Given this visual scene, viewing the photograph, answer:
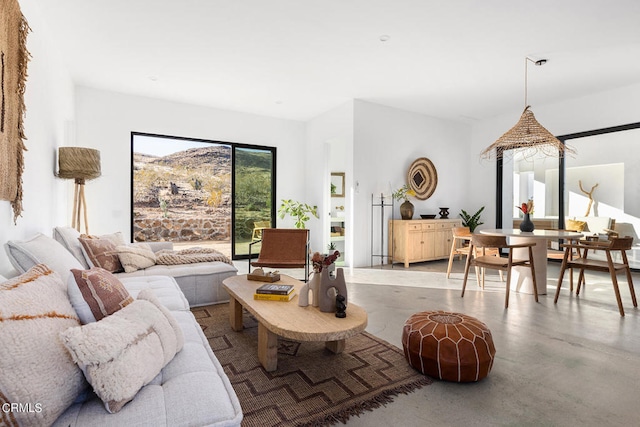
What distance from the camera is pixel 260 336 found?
2.09 m

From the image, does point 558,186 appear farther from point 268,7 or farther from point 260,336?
point 260,336

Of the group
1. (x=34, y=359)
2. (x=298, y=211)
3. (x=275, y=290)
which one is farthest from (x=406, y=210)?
(x=34, y=359)

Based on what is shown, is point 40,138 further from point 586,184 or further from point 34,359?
point 586,184

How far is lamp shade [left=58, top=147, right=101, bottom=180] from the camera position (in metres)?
3.35

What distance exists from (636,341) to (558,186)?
3972mm

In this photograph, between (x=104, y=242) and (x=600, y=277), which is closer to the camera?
(x=104, y=242)

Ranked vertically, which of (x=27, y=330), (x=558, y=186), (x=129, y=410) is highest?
(x=558, y=186)

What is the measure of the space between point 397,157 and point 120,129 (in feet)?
14.8

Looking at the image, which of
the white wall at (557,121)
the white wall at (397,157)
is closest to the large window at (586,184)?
the white wall at (557,121)

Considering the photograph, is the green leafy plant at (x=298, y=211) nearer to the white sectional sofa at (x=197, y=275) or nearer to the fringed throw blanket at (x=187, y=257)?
the fringed throw blanket at (x=187, y=257)

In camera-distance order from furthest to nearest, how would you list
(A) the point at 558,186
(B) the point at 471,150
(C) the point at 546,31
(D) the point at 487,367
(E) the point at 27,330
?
(B) the point at 471,150 → (A) the point at 558,186 → (C) the point at 546,31 → (D) the point at 487,367 → (E) the point at 27,330

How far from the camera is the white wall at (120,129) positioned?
4.88 m

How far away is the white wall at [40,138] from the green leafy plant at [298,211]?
3.39 m

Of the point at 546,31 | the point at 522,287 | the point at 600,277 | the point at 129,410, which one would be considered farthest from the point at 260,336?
the point at 600,277
